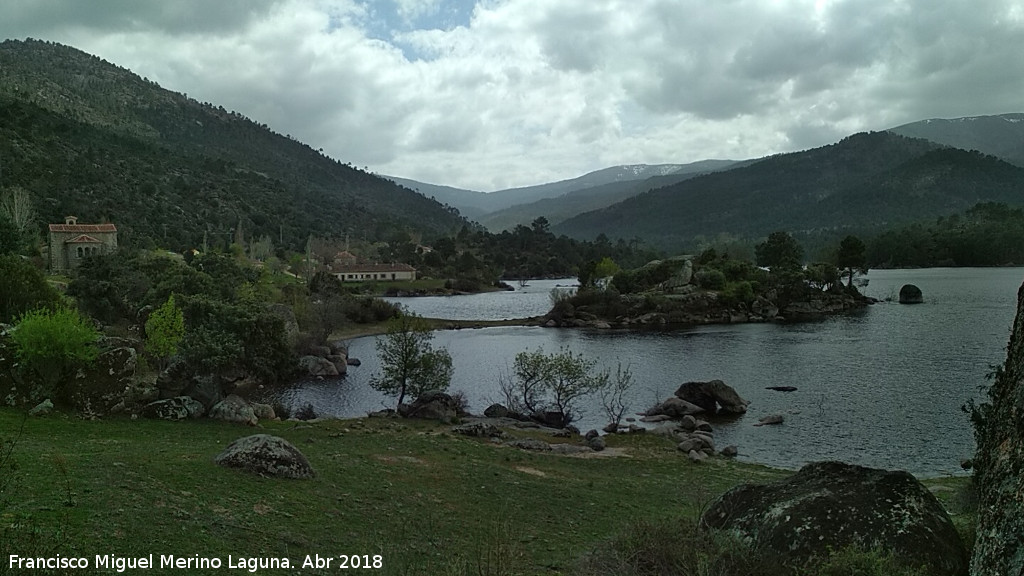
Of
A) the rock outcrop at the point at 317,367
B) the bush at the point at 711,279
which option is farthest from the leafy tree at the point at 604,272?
the rock outcrop at the point at 317,367

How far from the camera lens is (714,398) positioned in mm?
40844

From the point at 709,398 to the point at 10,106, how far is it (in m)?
130

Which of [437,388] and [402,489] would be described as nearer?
[402,489]

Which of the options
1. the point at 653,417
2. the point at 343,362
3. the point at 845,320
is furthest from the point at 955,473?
the point at 845,320

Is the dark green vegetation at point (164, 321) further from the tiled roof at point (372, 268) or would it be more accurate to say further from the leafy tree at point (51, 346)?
the tiled roof at point (372, 268)

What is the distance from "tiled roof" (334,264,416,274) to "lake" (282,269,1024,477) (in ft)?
242

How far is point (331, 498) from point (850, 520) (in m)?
10.9

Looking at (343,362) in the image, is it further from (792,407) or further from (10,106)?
(10,106)

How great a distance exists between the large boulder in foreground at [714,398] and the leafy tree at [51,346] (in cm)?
3348

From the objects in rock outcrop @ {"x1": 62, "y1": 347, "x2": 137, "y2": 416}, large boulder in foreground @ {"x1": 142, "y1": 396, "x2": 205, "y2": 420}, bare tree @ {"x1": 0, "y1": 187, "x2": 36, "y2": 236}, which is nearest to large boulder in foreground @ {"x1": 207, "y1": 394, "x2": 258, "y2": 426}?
large boulder in foreground @ {"x1": 142, "y1": 396, "x2": 205, "y2": 420}

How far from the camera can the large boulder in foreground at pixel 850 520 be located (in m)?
8.78

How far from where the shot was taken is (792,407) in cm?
4009

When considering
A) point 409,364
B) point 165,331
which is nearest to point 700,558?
point 409,364

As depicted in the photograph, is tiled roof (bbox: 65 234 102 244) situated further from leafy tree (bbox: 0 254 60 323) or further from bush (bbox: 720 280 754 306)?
bush (bbox: 720 280 754 306)
